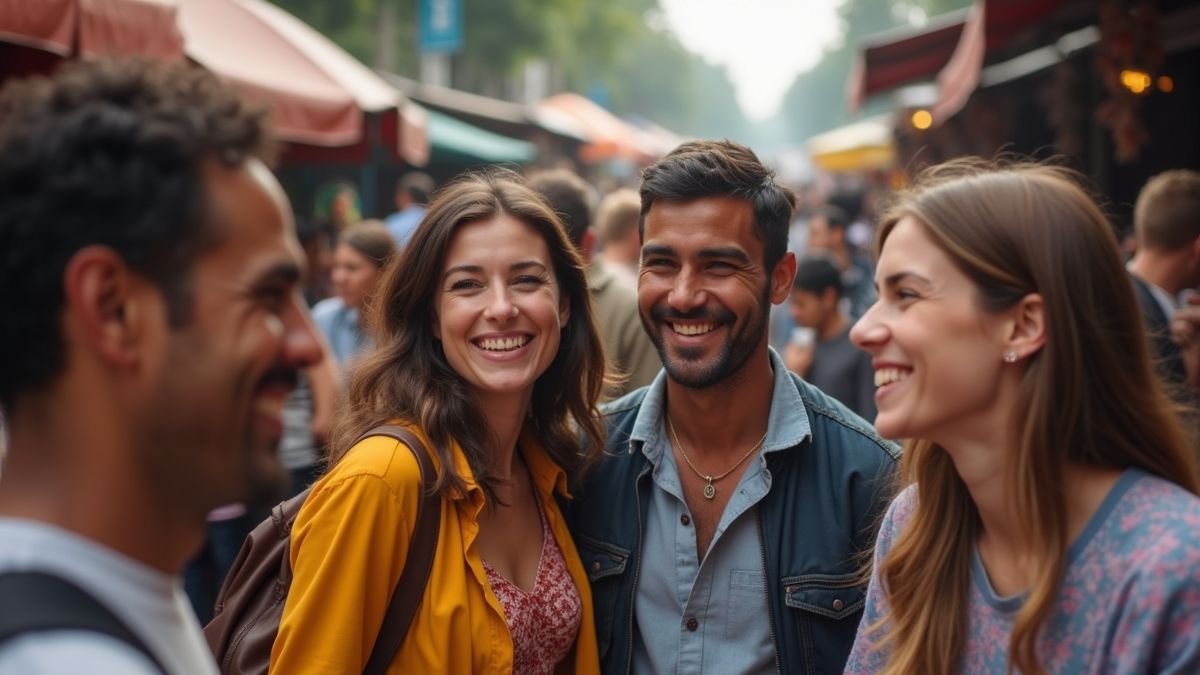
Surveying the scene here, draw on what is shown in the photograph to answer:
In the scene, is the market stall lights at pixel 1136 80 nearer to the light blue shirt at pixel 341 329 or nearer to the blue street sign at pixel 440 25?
the light blue shirt at pixel 341 329

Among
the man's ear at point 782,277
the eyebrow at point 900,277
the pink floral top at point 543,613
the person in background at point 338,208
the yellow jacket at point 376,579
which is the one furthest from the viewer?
the person in background at point 338,208

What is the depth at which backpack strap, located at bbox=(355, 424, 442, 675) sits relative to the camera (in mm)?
2590

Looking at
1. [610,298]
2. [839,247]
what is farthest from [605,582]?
[839,247]

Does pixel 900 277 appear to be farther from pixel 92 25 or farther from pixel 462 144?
pixel 462 144

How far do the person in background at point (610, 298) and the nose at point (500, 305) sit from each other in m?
2.15

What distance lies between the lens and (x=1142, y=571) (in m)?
1.86

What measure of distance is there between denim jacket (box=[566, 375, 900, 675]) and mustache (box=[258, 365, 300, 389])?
1708mm

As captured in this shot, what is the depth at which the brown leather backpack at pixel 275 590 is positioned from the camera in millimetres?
2592

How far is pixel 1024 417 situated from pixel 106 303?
62.6 inches

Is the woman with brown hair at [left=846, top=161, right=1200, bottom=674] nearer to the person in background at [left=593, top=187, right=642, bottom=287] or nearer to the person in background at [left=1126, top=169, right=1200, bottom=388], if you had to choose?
the person in background at [left=1126, top=169, right=1200, bottom=388]

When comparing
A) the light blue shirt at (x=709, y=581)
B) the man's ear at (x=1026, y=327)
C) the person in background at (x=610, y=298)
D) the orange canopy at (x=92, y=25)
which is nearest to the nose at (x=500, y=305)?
the light blue shirt at (x=709, y=581)

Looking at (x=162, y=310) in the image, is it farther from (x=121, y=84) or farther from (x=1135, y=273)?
(x=1135, y=273)

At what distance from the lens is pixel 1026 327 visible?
83.7 inches

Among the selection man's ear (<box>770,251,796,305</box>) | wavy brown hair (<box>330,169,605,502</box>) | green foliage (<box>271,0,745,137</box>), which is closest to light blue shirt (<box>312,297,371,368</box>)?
wavy brown hair (<box>330,169,605,502</box>)
